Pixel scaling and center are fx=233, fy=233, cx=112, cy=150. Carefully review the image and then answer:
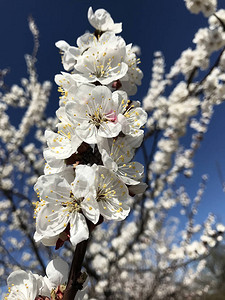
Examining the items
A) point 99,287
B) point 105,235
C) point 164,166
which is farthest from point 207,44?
point 105,235

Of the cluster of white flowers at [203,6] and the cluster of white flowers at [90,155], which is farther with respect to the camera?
the cluster of white flowers at [203,6]

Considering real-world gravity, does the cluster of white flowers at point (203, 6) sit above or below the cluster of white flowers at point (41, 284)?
A: above

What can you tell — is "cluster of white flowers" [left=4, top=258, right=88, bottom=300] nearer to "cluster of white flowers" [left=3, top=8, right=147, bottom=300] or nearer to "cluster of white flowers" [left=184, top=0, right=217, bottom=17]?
"cluster of white flowers" [left=3, top=8, right=147, bottom=300]

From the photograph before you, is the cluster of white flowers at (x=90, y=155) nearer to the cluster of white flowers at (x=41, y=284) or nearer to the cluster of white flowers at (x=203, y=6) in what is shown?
the cluster of white flowers at (x=41, y=284)

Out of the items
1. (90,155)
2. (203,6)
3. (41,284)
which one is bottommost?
(41,284)

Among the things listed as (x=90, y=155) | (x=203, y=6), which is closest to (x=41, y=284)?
(x=90, y=155)

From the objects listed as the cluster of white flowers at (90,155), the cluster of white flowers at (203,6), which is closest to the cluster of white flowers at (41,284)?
the cluster of white flowers at (90,155)

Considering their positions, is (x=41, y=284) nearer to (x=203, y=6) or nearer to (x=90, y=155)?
(x=90, y=155)

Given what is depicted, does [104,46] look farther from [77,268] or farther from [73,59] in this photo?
[77,268]

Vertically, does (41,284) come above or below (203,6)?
below

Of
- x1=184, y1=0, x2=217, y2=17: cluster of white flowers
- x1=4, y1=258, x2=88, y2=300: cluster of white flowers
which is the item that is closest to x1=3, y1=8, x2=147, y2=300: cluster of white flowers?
x1=4, y1=258, x2=88, y2=300: cluster of white flowers

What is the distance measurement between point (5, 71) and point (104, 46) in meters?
4.56

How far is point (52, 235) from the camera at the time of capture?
759mm

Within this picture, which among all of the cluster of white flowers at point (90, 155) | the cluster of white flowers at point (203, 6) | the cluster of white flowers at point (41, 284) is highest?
the cluster of white flowers at point (203, 6)
